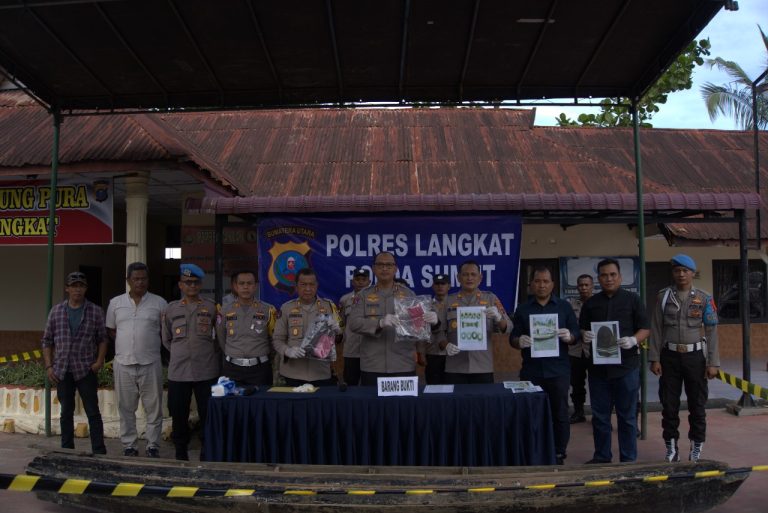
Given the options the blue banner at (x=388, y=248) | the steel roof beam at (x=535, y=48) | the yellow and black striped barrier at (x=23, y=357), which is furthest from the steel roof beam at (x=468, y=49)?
the yellow and black striped barrier at (x=23, y=357)

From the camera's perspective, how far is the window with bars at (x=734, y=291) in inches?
494

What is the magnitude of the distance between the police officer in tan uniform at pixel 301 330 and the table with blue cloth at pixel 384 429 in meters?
0.45

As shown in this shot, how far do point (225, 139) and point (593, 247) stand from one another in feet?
26.0

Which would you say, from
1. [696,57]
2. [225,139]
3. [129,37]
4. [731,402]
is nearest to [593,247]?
[731,402]

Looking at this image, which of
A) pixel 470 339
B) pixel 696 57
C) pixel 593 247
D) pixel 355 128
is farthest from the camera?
pixel 696 57

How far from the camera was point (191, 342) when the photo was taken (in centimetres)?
530

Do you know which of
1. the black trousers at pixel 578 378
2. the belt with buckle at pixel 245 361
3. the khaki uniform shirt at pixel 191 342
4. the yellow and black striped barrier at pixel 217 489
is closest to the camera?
the yellow and black striped barrier at pixel 217 489

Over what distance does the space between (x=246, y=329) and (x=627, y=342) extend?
318 centimetres

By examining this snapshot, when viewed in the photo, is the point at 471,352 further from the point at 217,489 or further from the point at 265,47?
the point at 265,47

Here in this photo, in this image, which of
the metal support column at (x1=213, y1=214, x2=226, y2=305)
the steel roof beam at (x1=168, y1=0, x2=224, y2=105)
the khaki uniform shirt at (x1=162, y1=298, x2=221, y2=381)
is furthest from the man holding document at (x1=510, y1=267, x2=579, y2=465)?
the steel roof beam at (x1=168, y1=0, x2=224, y2=105)

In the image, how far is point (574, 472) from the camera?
14.0ft

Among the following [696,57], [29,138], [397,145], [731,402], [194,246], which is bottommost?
[731,402]

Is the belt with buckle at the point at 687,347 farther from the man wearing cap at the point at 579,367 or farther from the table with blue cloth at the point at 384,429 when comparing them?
the table with blue cloth at the point at 384,429

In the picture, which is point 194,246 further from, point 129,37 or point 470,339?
point 470,339
